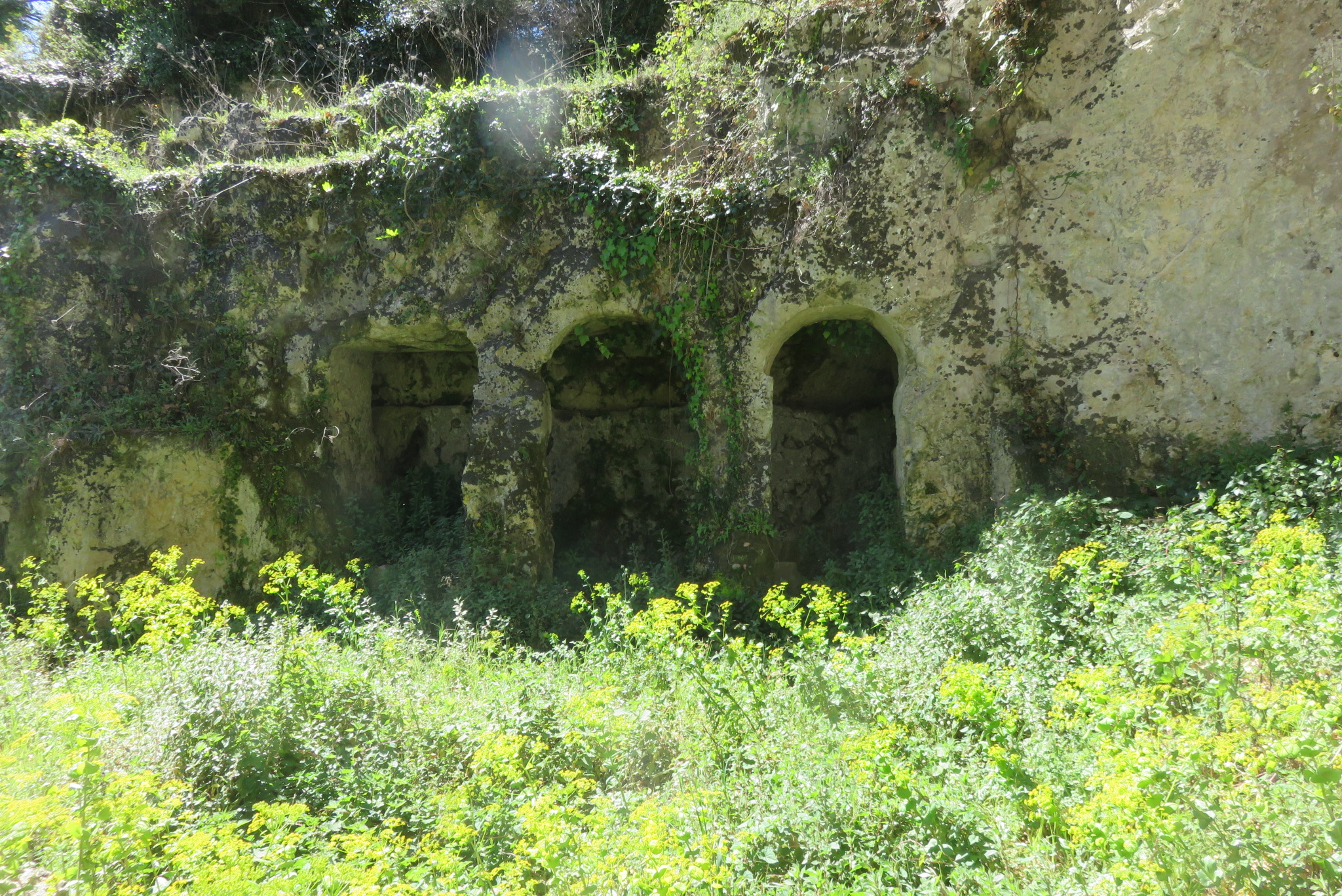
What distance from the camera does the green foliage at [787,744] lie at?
271 centimetres

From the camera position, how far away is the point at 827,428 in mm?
9805

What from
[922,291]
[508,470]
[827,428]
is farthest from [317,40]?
[922,291]

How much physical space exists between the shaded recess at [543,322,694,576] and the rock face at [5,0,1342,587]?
69cm

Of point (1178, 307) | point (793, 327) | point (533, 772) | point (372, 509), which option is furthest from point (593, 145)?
point (533, 772)

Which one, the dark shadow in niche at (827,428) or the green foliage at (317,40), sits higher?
the green foliage at (317,40)

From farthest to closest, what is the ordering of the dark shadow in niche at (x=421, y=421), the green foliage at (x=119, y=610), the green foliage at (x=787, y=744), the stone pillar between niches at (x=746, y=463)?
the dark shadow in niche at (x=421, y=421) < the stone pillar between niches at (x=746, y=463) < the green foliage at (x=119, y=610) < the green foliage at (x=787, y=744)

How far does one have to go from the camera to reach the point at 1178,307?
20.5 ft

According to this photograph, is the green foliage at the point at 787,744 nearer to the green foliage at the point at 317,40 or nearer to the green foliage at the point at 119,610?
the green foliage at the point at 119,610

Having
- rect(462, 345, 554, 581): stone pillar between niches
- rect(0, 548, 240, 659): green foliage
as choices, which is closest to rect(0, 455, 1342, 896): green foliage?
rect(0, 548, 240, 659): green foliage

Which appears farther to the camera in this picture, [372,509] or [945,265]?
[372,509]

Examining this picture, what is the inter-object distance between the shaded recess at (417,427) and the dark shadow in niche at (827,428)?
13.6ft

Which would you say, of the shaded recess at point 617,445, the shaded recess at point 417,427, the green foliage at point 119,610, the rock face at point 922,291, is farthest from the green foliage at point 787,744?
the shaded recess at point 417,427

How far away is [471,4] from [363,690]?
39.1 ft

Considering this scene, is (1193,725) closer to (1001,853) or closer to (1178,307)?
(1001,853)
